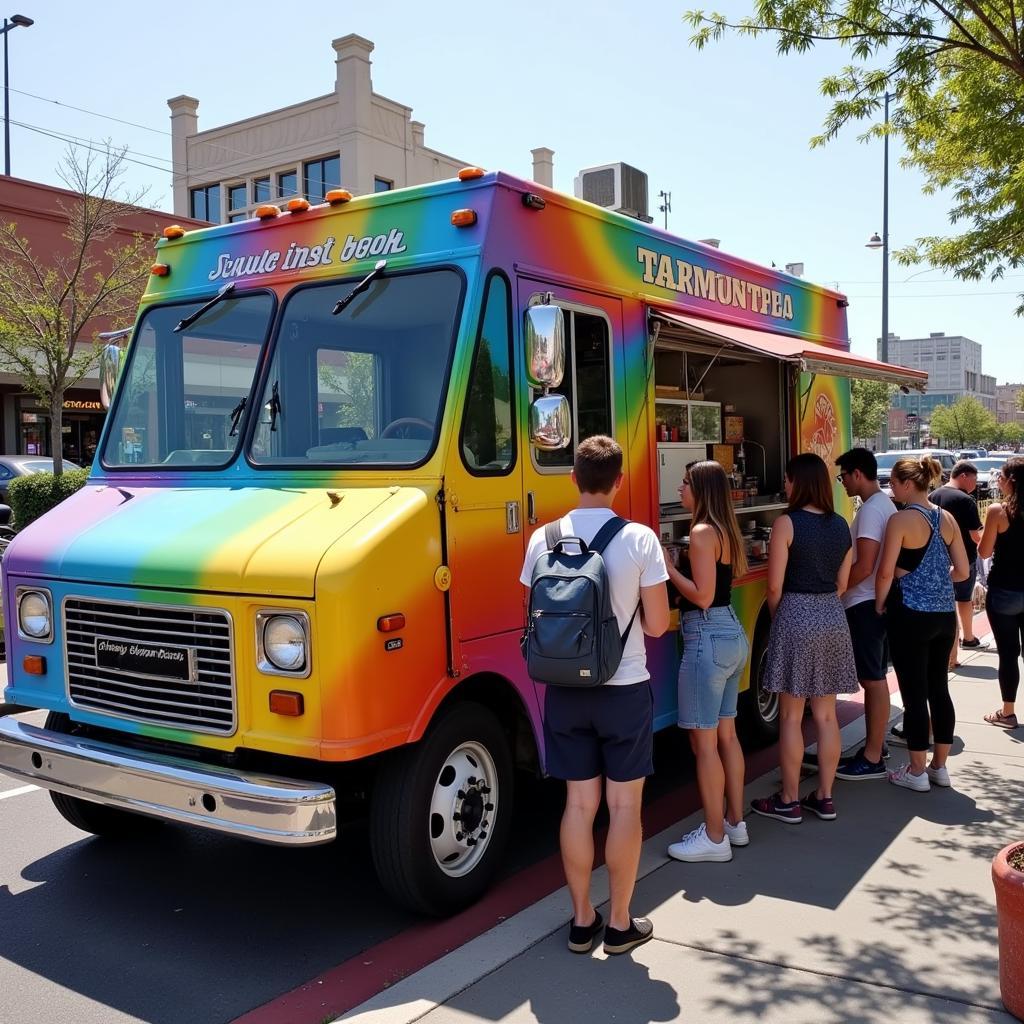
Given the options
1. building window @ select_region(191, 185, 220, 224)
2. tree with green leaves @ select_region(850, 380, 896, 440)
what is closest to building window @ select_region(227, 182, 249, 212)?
building window @ select_region(191, 185, 220, 224)

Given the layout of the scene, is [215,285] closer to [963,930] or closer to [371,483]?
[371,483]

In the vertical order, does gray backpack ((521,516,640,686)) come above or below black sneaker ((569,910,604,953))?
above

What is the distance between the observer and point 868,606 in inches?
231

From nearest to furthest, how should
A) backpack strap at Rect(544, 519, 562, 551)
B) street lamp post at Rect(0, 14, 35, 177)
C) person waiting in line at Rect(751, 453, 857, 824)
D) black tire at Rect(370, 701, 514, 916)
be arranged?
backpack strap at Rect(544, 519, 562, 551) < black tire at Rect(370, 701, 514, 916) < person waiting in line at Rect(751, 453, 857, 824) < street lamp post at Rect(0, 14, 35, 177)

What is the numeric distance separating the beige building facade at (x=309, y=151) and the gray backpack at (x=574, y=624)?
92.4ft

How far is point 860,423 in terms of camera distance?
47.5 m

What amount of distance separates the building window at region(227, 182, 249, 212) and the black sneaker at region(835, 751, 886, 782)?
3235 cm

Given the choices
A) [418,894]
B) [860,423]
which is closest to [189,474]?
[418,894]

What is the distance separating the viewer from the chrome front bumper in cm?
348

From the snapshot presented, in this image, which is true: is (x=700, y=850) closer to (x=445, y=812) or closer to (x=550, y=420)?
(x=445, y=812)

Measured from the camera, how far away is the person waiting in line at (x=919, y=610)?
5512mm

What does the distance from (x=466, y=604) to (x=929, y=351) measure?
153 metres

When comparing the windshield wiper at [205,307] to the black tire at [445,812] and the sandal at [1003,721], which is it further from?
the sandal at [1003,721]

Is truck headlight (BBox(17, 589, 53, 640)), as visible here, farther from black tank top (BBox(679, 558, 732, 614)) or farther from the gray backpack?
black tank top (BBox(679, 558, 732, 614))
